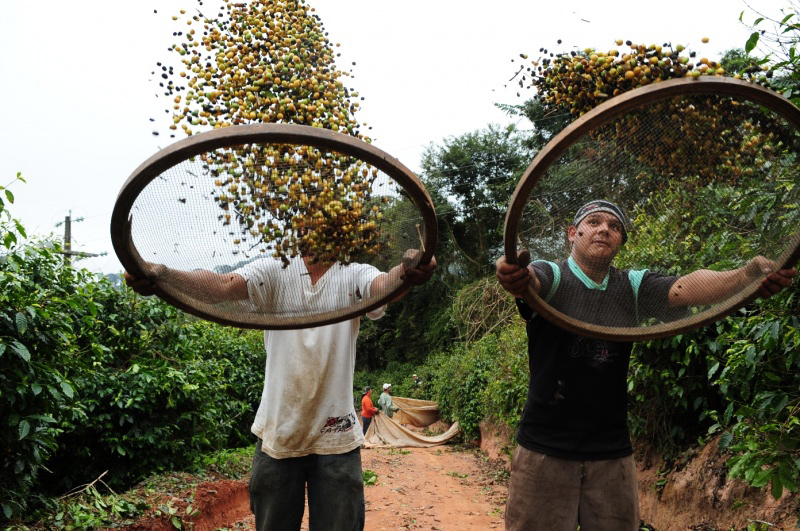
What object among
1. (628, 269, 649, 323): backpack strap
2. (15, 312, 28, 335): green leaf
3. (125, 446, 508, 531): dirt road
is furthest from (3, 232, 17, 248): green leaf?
(628, 269, 649, 323): backpack strap

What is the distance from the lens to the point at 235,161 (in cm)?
236

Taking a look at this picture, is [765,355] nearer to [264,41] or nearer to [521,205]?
[521,205]

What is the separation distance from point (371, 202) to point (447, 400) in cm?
1495

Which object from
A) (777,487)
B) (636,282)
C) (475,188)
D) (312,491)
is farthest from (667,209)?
(475,188)

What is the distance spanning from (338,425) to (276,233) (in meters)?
0.82

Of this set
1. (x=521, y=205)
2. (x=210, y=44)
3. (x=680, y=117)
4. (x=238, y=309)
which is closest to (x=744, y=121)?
(x=680, y=117)

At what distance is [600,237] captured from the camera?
8.07 ft

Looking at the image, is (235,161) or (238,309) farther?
(238,309)

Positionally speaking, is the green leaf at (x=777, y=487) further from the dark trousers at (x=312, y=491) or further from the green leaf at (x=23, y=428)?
the green leaf at (x=23, y=428)

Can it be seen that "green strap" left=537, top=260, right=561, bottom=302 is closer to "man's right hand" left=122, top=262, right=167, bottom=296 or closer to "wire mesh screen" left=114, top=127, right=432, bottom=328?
"wire mesh screen" left=114, top=127, right=432, bottom=328

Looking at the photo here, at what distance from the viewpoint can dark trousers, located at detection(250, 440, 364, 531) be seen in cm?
262

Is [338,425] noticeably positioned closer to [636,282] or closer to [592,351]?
[592,351]

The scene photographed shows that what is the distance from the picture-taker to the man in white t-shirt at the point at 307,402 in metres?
2.62

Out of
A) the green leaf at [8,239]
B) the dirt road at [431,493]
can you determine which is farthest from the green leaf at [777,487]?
the dirt road at [431,493]
